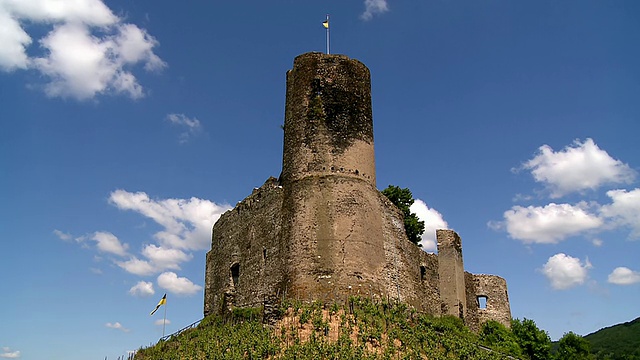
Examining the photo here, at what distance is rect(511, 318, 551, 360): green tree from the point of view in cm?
2791

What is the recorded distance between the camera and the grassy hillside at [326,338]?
17.0 metres

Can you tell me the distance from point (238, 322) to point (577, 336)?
57.1 feet

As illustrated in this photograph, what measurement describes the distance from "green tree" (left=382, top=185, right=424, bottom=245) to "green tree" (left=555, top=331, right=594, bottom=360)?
28.0ft

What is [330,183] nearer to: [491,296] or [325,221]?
[325,221]

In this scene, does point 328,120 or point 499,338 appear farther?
point 499,338

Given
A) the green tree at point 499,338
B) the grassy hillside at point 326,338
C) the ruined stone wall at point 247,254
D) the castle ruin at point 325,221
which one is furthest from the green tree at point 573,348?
the ruined stone wall at point 247,254

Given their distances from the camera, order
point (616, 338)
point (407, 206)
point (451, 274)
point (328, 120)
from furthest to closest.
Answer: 1. point (616, 338)
2. point (407, 206)
3. point (451, 274)
4. point (328, 120)

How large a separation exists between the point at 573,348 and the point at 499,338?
11.8ft

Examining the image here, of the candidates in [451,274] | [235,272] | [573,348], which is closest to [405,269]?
[451,274]

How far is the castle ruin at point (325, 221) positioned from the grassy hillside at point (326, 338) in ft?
2.99

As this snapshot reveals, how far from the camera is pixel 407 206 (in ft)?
105

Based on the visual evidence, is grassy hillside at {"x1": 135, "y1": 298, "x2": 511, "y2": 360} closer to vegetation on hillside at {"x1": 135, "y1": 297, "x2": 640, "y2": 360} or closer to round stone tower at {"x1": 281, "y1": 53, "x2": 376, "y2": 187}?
vegetation on hillside at {"x1": 135, "y1": 297, "x2": 640, "y2": 360}

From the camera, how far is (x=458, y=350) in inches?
807

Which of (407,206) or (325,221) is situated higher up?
(407,206)
